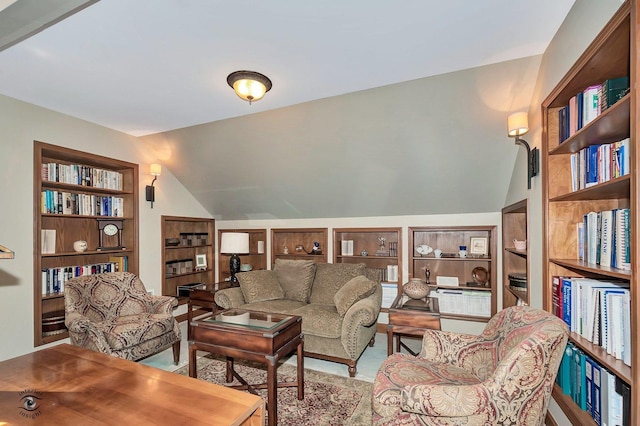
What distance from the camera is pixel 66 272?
3260mm

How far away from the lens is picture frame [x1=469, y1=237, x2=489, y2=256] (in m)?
3.68

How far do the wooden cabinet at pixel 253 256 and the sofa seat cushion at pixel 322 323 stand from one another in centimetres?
180

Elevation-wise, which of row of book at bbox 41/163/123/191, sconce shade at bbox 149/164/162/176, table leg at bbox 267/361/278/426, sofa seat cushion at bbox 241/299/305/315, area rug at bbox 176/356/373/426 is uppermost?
sconce shade at bbox 149/164/162/176

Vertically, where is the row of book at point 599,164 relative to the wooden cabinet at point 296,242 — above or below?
above

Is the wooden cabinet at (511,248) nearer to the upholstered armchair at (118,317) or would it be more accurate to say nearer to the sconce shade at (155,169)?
the upholstered armchair at (118,317)

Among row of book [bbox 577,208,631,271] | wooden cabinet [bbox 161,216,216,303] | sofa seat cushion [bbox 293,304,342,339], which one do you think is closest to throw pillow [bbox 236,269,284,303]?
sofa seat cushion [bbox 293,304,342,339]

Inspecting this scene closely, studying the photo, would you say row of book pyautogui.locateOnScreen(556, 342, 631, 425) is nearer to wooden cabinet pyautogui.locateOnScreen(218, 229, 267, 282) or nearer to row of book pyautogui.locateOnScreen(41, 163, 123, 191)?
wooden cabinet pyautogui.locateOnScreen(218, 229, 267, 282)

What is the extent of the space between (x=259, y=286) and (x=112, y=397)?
7.55 ft

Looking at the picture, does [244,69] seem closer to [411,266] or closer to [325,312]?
[325,312]

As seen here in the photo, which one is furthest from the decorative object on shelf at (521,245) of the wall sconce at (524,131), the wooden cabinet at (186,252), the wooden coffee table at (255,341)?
the wooden cabinet at (186,252)

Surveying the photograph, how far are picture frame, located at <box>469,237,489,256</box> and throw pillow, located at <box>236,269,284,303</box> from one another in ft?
7.82

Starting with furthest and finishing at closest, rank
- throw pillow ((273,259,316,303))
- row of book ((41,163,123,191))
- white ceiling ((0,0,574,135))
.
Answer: throw pillow ((273,259,316,303)) → row of book ((41,163,123,191)) → white ceiling ((0,0,574,135))

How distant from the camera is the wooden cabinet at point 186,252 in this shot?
429 cm

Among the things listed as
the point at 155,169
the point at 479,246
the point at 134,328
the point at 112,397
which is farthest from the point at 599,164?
the point at 155,169
